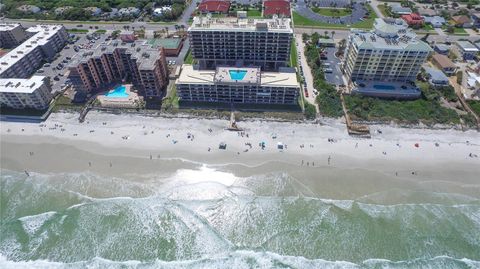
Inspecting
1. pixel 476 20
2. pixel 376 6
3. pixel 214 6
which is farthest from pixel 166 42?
pixel 476 20

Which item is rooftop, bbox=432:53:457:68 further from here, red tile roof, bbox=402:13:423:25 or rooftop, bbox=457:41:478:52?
red tile roof, bbox=402:13:423:25

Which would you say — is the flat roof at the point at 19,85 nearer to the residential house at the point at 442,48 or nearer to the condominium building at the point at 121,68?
the condominium building at the point at 121,68

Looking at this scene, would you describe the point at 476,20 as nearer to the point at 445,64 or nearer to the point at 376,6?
the point at 376,6

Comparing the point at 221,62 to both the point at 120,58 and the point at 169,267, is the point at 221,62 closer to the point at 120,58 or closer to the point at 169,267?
the point at 120,58

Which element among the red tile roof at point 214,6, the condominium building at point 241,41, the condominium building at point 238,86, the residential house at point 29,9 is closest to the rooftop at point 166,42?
the condominium building at point 241,41

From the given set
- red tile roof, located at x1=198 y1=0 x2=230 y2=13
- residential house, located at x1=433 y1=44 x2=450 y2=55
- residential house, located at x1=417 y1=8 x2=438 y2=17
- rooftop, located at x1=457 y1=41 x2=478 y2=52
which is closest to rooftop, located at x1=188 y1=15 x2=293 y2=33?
red tile roof, located at x1=198 y1=0 x2=230 y2=13

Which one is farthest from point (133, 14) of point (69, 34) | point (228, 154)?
point (228, 154)
